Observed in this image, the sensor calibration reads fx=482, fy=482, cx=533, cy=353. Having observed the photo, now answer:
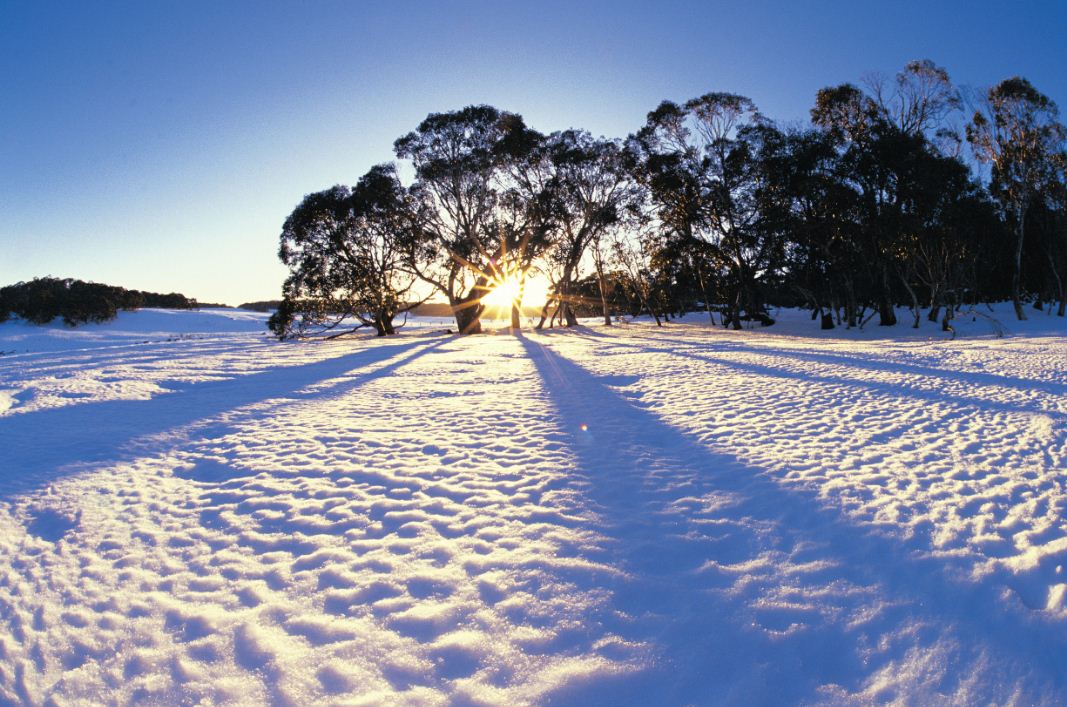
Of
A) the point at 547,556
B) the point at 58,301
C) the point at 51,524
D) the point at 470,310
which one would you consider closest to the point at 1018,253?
the point at 470,310

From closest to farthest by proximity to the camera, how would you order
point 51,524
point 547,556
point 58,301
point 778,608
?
point 778,608, point 547,556, point 51,524, point 58,301

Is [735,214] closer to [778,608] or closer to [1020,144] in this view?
[1020,144]

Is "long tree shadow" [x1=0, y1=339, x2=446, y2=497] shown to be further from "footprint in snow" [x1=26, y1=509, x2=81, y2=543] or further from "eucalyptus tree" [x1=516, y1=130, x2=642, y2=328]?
"eucalyptus tree" [x1=516, y1=130, x2=642, y2=328]

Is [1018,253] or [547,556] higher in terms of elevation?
[1018,253]

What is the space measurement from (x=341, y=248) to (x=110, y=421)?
23.5m

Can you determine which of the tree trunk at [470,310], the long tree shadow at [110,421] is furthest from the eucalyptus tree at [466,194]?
the long tree shadow at [110,421]

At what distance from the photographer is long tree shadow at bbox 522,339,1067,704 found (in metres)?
2.04

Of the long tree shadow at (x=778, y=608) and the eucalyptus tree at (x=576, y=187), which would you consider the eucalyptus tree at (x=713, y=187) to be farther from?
the long tree shadow at (x=778, y=608)

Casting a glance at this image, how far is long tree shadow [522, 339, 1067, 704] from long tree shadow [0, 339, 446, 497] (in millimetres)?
5422

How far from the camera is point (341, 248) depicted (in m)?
28.5

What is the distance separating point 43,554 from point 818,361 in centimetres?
1287

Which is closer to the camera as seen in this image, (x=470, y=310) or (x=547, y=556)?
(x=547, y=556)

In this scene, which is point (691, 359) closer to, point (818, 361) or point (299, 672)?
point (818, 361)

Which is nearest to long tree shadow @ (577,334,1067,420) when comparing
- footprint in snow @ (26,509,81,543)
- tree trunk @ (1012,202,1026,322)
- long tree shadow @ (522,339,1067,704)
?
long tree shadow @ (522,339,1067,704)
